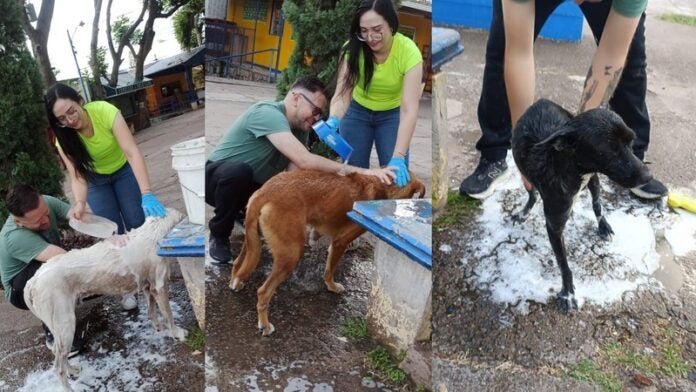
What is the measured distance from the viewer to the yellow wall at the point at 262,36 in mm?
1169

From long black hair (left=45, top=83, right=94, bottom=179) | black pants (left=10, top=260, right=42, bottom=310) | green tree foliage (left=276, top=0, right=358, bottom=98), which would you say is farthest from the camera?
black pants (left=10, top=260, right=42, bottom=310)

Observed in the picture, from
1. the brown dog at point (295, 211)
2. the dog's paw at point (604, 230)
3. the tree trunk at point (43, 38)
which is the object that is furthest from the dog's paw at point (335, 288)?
the tree trunk at point (43, 38)

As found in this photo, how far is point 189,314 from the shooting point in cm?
164

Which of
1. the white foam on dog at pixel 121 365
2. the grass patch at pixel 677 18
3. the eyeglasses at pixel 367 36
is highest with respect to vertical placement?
the grass patch at pixel 677 18

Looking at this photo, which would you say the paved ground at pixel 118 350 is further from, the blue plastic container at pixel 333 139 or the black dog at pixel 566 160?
the black dog at pixel 566 160

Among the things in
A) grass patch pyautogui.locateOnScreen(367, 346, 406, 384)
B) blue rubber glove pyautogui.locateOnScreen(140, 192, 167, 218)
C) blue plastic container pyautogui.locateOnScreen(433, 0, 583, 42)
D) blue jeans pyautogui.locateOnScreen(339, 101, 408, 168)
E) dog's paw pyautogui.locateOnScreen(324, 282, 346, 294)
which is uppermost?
blue plastic container pyautogui.locateOnScreen(433, 0, 583, 42)

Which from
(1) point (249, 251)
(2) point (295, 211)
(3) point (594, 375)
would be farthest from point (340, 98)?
(3) point (594, 375)

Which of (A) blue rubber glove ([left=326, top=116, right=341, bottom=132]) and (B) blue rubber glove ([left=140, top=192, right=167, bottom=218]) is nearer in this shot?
(A) blue rubber glove ([left=326, top=116, right=341, bottom=132])

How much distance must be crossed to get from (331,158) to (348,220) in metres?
0.16

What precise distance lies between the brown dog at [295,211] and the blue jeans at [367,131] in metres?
0.05

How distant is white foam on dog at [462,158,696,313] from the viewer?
153cm

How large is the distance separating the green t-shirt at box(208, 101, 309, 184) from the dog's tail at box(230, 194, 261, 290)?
0.07 meters

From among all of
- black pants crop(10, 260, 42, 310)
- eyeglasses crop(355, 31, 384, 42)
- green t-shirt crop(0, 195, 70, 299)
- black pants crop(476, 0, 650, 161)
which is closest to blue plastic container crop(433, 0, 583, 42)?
black pants crop(476, 0, 650, 161)

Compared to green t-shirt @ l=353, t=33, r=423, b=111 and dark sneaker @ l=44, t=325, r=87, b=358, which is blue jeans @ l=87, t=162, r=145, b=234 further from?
green t-shirt @ l=353, t=33, r=423, b=111
